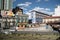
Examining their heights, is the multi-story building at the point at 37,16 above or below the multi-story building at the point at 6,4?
below

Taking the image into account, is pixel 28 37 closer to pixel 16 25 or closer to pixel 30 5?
pixel 16 25

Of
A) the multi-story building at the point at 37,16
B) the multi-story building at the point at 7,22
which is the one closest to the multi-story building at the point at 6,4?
the multi-story building at the point at 7,22

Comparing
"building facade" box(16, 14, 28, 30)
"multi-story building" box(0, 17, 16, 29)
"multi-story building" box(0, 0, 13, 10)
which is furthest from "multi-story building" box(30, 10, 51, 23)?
"multi-story building" box(0, 0, 13, 10)

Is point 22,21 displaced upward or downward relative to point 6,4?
downward

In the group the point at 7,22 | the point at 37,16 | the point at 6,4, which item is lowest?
the point at 7,22

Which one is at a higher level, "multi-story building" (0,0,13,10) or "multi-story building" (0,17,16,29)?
"multi-story building" (0,0,13,10)

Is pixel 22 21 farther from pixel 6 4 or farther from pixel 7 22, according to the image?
pixel 6 4

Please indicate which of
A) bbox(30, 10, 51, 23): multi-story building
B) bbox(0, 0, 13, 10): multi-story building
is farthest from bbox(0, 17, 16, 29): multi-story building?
bbox(30, 10, 51, 23): multi-story building

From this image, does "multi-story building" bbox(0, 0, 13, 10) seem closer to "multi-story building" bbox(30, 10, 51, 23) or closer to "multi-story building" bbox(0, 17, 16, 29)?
"multi-story building" bbox(0, 17, 16, 29)

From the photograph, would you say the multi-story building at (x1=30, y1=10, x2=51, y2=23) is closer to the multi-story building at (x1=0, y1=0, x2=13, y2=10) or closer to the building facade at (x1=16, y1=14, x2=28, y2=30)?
the building facade at (x1=16, y1=14, x2=28, y2=30)

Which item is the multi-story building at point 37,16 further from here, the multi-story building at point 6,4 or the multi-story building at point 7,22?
the multi-story building at point 6,4

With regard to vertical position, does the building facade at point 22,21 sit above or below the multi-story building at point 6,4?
below

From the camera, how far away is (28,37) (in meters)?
3.56

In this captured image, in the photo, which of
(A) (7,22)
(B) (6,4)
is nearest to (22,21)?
(A) (7,22)
